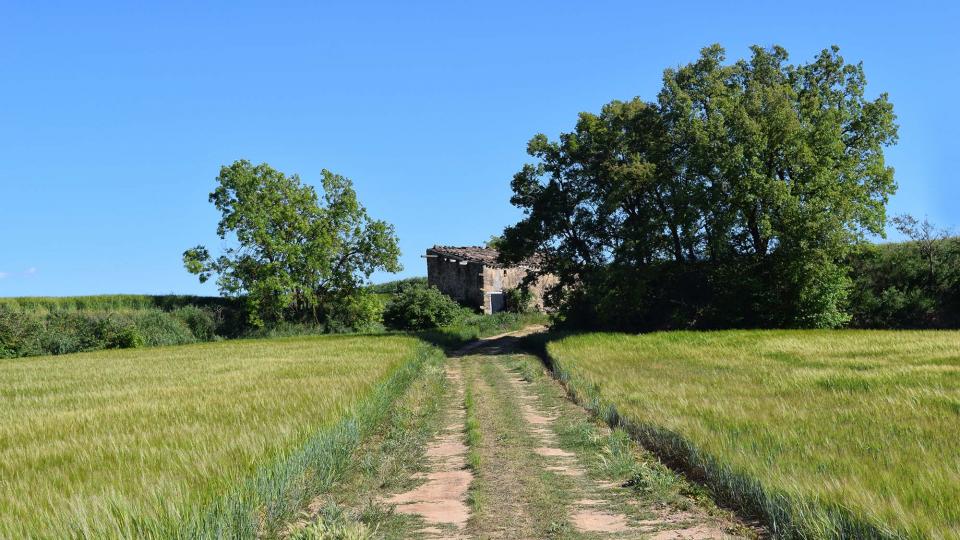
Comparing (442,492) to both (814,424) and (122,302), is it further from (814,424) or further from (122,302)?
(122,302)

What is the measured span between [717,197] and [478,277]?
29354mm

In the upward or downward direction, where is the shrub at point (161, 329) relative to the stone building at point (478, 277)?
downward

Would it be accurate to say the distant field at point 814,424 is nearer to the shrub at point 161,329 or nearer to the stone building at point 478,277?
the stone building at point 478,277

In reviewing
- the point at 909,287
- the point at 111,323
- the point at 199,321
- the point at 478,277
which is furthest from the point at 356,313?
the point at 909,287

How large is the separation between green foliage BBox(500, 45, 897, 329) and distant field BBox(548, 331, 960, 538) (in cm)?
1091

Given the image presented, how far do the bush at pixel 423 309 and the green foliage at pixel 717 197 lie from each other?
1310 centimetres

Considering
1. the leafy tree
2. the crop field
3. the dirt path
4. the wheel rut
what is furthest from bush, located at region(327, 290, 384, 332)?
the wheel rut

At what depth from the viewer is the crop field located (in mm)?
6621

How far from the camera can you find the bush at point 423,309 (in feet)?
174

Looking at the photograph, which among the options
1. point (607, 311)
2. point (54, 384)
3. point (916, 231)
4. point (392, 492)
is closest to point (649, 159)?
point (607, 311)

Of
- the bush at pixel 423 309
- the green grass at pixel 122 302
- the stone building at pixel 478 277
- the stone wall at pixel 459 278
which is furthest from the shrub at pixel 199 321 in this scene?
the stone building at pixel 478 277

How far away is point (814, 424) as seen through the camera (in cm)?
1098

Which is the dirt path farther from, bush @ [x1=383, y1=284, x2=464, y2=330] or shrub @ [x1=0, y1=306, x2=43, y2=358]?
shrub @ [x1=0, y1=306, x2=43, y2=358]

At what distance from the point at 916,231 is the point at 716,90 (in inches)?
625
